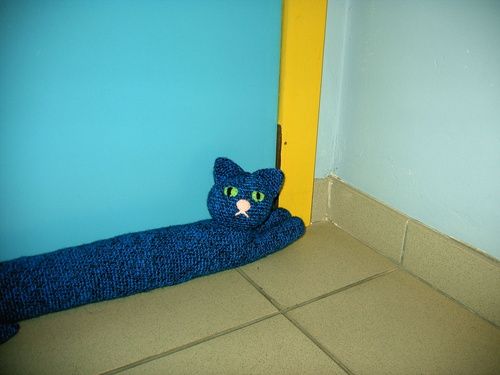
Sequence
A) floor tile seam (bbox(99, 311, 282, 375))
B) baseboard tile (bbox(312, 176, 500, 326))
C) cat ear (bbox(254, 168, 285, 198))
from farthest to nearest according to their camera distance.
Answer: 1. cat ear (bbox(254, 168, 285, 198))
2. baseboard tile (bbox(312, 176, 500, 326))
3. floor tile seam (bbox(99, 311, 282, 375))

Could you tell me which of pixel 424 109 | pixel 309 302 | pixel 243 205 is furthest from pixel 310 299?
pixel 424 109

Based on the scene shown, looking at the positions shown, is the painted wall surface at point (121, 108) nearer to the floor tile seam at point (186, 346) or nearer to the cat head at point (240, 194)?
the cat head at point (240, 194)

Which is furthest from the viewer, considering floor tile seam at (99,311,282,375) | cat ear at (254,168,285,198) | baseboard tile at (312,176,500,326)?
cat ear at (254,168,285,198)

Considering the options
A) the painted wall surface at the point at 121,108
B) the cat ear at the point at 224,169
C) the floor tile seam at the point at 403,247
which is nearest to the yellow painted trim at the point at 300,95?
the painted wall surface at the point at 121,108

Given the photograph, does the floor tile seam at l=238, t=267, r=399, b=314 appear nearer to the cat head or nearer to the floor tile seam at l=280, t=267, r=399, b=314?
the floor tile seam at l=280, t=267, r=399, b=314

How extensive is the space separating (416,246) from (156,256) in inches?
20.2

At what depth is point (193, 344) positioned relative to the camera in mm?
679

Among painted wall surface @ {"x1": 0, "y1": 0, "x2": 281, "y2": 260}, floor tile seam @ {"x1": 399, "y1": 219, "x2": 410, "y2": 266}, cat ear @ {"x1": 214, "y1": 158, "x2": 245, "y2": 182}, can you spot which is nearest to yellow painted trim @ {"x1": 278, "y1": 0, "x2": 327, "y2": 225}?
painted wall surface @ {"x1": 0, "y1": 0, "x2": 281, "y2": 260}

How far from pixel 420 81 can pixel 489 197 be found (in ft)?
0.79

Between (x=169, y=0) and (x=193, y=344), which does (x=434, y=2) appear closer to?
(x=169, y=0)

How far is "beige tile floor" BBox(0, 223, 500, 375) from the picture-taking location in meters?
0.64

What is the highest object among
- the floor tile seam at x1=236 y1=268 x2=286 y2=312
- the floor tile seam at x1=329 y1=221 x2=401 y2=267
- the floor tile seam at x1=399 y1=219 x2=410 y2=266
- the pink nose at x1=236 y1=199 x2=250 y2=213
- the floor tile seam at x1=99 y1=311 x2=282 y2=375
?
the pink nose at x1=236 y1=199 x2=250 y2=213

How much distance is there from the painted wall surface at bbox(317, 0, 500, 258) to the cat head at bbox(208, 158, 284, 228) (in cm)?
22

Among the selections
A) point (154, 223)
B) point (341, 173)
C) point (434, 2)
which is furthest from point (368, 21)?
point (154, 223)
